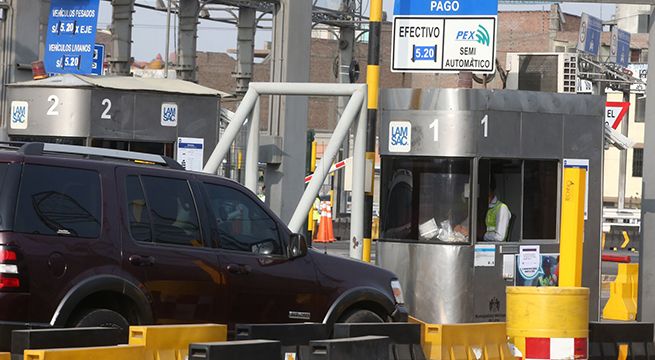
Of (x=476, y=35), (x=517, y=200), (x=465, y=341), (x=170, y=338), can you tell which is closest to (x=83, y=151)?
(x=170, y=338)

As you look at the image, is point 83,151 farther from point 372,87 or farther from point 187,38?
point 187,38

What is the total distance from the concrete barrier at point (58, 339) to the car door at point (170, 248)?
4.92 ft

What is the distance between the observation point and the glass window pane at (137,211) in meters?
10.3

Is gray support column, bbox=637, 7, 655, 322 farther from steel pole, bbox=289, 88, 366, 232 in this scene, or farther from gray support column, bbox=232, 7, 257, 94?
gray support column, bbox=232, 7, 257, 94

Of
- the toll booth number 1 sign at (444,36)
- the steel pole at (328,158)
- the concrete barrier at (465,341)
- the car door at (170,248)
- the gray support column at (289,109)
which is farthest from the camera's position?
the gray support column at (289,109)

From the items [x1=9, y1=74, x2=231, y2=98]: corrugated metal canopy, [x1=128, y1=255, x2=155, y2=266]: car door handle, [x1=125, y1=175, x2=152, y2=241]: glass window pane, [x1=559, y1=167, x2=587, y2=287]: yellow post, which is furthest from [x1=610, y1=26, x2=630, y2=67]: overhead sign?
[x1=128, y1=255, x2=155, y2=266]: car door handle

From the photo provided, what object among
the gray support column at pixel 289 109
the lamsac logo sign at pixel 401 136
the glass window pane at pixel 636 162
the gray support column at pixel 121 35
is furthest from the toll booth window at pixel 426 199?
the glass window pane at pixel 636 162

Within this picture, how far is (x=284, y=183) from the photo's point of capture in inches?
729

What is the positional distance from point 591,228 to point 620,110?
51.5ft

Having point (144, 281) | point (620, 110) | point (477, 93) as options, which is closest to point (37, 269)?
point (144, 281)

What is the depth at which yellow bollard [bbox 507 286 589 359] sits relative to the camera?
1077 cm

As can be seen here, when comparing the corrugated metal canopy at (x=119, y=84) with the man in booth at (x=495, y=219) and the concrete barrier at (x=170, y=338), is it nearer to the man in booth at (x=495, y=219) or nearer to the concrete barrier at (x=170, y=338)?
the man in booth at (x=495, y=219)

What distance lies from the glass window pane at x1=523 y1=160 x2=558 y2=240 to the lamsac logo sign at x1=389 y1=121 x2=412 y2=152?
1.58 metres

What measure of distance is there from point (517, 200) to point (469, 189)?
0.80 metres
